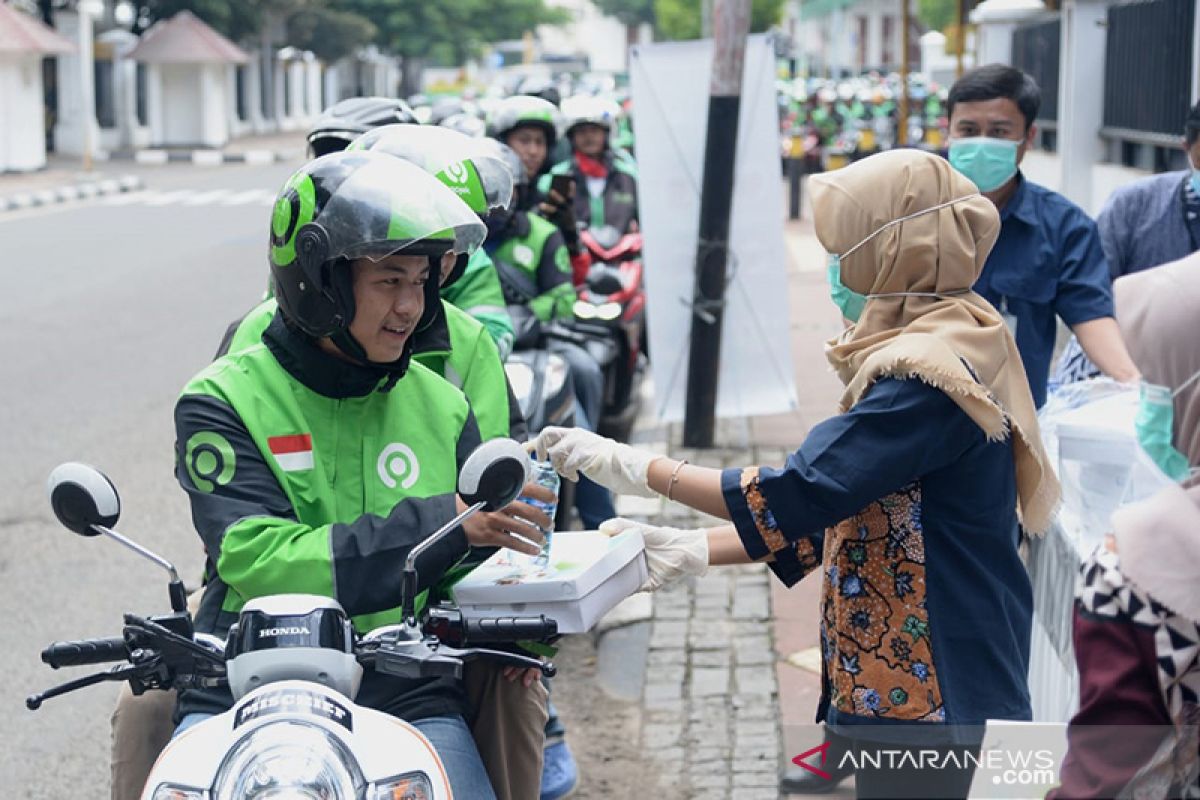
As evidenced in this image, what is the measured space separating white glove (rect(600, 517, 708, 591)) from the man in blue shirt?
1886 mm

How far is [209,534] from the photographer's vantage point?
2.82 metres

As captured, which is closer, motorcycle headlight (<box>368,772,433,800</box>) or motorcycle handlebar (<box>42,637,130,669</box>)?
motorcycle headlight (<box>368,772,433,800</box>)

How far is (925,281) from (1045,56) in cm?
1215

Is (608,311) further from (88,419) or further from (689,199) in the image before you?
(88,419)

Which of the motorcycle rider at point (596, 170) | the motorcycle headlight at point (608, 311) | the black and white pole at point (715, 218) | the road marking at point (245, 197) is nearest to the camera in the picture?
the motorcycle headlight at point (608, 311)

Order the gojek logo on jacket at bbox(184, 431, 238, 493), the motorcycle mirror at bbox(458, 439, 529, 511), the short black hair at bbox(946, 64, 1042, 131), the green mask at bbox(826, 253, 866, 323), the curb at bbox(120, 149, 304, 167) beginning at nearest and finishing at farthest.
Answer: the motorcycle mirror at bbox(458, 439, 529, 511) < the gojek logo on jacket at bbox(184, 431, 238, 493) < the green mask at bbox(826, 253, 866, 323) < the short black hair at bbox(946, 64, 1042, 131) < the curb at bbox(120, 149, 304, 167)

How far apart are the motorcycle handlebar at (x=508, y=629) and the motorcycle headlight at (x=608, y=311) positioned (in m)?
4.99

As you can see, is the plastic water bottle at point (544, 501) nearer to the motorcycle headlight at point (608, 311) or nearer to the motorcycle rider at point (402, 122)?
the motorcycle rider at point (402, 122)

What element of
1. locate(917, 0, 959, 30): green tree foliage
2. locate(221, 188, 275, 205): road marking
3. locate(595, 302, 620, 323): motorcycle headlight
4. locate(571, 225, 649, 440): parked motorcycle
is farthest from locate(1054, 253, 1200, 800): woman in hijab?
locate(917, 0, 959, 30): green tree foliage

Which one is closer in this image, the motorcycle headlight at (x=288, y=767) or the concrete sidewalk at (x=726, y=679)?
the motorcycle headlight at (x=288, y=767)

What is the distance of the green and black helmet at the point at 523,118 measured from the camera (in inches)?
278

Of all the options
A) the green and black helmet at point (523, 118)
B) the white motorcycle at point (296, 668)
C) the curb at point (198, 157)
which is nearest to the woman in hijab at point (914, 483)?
the white motorcycle at point (296, 668)

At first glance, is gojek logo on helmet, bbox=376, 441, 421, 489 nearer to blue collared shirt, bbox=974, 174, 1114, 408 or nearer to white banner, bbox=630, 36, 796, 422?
blue collared shirt, bbox=974, 174, 1114, 408

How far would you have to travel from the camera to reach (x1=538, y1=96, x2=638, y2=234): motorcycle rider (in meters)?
8.91
